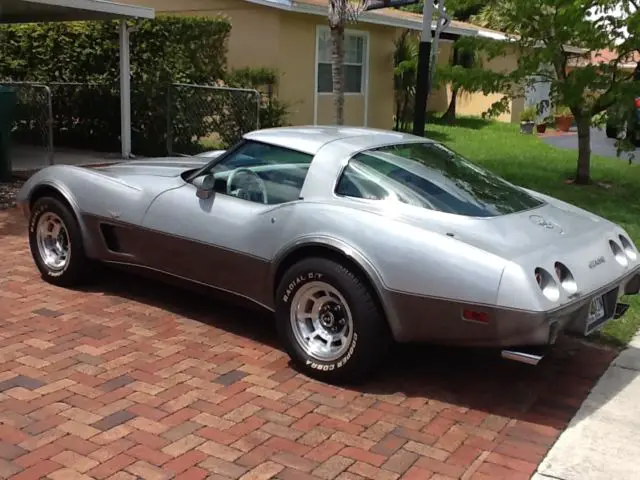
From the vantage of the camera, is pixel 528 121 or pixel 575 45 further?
pixel 528 121

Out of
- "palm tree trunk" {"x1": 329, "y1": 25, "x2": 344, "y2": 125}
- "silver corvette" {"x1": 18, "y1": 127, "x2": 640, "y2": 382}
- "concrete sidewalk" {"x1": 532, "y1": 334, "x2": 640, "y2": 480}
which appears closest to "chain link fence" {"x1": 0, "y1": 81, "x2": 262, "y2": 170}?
"palm tree trunk" {"x1": 329, "y1": 25, "x2": 344, "y2": 125}

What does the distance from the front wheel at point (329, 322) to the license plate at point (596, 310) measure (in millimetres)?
1162

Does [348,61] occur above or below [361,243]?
above

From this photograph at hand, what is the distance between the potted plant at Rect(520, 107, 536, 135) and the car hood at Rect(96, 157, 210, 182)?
1981 cm

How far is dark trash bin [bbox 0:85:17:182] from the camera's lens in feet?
33.0

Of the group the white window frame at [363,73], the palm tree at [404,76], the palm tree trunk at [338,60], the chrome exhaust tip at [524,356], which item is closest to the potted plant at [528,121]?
the palm tree at [404,76]

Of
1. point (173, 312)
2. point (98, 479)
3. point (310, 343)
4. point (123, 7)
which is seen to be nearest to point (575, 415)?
point (310, 343)

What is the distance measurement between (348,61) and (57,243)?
1357 cm

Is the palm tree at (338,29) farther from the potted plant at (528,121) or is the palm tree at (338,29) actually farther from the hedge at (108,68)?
the potted plant at (528,121)

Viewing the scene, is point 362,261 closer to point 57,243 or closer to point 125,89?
point 57,243

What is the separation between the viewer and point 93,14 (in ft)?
38.6

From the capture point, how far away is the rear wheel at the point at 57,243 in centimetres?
583

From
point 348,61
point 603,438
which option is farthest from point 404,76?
point 603,438

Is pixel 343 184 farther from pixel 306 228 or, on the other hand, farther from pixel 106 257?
pixel 106 257
